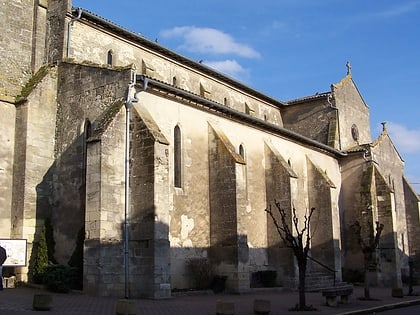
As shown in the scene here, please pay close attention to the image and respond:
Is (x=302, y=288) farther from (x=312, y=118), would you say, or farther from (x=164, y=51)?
(x=312, y=118)

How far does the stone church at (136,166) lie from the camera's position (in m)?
18.2

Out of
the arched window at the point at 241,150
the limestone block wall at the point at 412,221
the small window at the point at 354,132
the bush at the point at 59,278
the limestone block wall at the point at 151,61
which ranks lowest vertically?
the bush at the point at 59,278

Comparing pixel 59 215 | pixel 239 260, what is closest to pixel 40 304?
pixel 59 215

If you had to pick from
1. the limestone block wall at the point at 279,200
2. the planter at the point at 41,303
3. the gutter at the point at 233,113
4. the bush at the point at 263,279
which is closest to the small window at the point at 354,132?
the gutter at the point at 233,113

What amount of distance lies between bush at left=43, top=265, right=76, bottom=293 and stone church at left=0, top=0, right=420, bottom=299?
33.1 inches

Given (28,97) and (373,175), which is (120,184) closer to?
(28,97)

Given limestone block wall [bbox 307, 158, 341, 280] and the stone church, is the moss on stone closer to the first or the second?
the stone church

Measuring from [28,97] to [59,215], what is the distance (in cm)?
488

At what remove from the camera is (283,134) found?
95.8 feet

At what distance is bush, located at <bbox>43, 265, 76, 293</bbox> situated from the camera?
1839 cm

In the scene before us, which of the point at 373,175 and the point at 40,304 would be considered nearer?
the point at 40,304

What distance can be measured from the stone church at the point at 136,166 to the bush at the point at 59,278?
842mm

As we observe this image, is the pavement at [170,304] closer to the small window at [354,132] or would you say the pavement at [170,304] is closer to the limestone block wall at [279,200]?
the limestone block wall at [279,200]

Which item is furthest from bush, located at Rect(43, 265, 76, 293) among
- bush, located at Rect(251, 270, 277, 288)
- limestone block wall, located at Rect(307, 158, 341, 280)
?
limestone block wall, located at Rect(307, 158, 341, 280)
